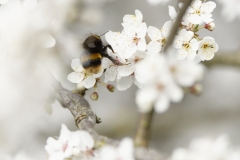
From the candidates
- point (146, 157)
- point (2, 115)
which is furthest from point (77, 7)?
point (146, 157)

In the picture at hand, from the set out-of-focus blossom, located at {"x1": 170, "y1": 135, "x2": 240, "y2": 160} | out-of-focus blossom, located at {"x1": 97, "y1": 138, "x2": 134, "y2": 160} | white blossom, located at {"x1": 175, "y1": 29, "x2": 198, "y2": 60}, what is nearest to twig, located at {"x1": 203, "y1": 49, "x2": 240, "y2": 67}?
white blossom, located at {"x1": 175, "y1": 29, "x2": 198, "y2": 60}

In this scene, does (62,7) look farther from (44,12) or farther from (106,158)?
(106,158)

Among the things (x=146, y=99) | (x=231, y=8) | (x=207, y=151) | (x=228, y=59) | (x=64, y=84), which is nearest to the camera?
(x=146, y=99)

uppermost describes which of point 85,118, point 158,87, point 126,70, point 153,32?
point 153,32

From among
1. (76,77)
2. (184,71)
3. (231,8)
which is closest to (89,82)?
(76,77)

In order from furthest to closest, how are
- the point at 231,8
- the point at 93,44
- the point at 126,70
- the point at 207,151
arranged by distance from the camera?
the point at 231,8, the point at 93,44, the point at 126,70, the point at 207,151

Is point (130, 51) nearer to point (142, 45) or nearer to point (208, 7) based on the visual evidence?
point (142, 45)

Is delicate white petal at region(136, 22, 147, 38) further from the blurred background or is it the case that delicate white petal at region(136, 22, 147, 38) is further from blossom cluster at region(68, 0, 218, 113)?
the blurred background
